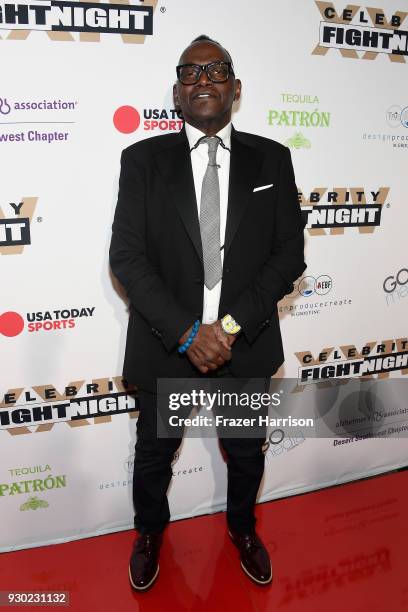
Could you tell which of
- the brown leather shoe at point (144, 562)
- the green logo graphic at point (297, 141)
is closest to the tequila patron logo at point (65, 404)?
the brown leather shoe at point (144, 562)

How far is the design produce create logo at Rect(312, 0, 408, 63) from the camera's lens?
7.28 ft

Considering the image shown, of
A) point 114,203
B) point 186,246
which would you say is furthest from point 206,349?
point 114,203

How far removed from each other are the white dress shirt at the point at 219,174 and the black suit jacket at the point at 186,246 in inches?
1.0

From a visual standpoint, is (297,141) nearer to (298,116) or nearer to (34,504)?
(298,116)

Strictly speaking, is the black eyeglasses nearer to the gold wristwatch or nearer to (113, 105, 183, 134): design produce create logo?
(113, 105, 183, 134): design produce create logo

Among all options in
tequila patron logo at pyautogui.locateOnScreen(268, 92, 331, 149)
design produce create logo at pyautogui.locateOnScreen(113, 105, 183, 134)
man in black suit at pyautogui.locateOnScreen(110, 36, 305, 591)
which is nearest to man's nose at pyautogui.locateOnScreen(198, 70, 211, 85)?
man in black suit at pyautogui.locateOnScreen(110, 36, 305, 591)

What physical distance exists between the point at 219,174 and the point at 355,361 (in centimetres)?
137

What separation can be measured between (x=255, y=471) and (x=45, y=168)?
1467 mm

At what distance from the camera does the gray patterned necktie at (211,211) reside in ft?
5.97

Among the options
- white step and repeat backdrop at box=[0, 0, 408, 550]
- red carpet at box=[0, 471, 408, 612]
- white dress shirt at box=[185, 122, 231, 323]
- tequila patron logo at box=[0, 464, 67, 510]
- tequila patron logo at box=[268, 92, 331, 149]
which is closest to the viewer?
white dress shirt at box=[185, 122, 231, 323]

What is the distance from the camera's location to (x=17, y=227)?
2.04 meters

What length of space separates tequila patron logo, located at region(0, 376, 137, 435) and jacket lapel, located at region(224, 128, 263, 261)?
917 millimetres

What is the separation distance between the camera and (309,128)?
2289 mm

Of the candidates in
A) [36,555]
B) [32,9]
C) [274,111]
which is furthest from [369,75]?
[36,555]
